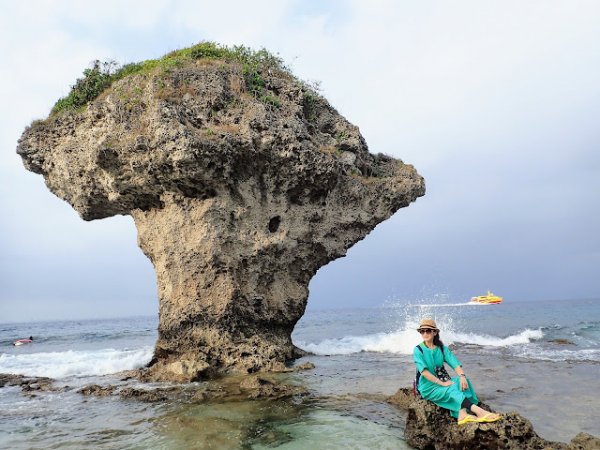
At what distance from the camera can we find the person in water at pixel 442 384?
233 inches

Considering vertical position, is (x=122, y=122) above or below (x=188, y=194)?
above

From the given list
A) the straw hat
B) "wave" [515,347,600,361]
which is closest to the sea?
"wave" [515,347,600,361]

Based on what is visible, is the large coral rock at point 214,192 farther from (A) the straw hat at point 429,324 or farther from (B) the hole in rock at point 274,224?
(A) the straw hat at point 429,324

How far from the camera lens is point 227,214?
13.4 meters

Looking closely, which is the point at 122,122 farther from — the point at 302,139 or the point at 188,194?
the point at 302,139

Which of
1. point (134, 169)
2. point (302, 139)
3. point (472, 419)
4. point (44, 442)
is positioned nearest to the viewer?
point (472, 419)

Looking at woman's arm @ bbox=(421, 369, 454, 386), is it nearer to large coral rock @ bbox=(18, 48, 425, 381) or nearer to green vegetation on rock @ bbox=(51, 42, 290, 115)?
large coral rock @ bbox=(18, 48, 425, 381)

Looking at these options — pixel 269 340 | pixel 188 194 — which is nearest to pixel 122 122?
pixel 188 194

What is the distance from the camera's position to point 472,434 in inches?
224

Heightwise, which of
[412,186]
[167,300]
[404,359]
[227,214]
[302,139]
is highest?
[302,139]

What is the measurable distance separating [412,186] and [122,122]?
406 inches

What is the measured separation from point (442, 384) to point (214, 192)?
30.0 feet

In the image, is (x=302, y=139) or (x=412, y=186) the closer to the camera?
(x=302, y=139)

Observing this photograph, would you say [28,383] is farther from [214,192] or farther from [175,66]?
[175,66]
